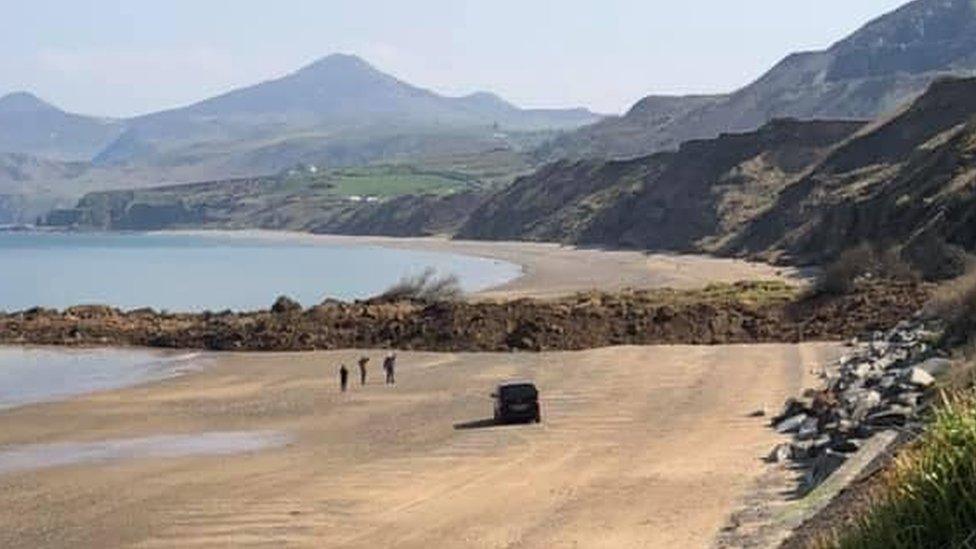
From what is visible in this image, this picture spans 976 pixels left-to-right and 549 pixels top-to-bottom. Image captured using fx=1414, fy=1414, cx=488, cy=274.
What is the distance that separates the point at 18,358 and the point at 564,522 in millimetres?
42119

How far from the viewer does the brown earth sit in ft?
167

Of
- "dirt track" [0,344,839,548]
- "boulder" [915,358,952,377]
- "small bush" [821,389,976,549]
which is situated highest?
"small bush" [821,389,976,549]

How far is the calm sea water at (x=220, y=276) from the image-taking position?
9925 centimetres

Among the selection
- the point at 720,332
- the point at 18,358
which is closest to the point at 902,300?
the point at 720,332

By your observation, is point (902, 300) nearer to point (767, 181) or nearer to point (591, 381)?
point (591, 381)

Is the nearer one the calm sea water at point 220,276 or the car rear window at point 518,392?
the car rear window at point 518,392

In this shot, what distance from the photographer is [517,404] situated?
32.5 meters

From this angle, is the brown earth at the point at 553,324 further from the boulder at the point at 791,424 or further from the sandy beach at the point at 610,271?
the sandy beach at the point at 610,271

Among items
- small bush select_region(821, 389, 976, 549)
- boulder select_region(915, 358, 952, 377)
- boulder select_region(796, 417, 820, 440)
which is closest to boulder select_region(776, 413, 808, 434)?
boulder select_region(796, 417, 820, 440)

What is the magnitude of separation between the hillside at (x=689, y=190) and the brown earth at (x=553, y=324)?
67226 millimetres

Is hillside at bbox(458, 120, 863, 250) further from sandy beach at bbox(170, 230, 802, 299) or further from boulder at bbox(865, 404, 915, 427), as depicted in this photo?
boulder at bbox(865, 404, 915, 427)

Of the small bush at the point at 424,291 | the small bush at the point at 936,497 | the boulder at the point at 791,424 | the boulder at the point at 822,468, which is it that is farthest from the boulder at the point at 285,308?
the small bush at the point at 936,497

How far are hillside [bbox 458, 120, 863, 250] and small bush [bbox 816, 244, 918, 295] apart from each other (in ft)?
201

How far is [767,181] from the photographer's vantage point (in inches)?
5290
